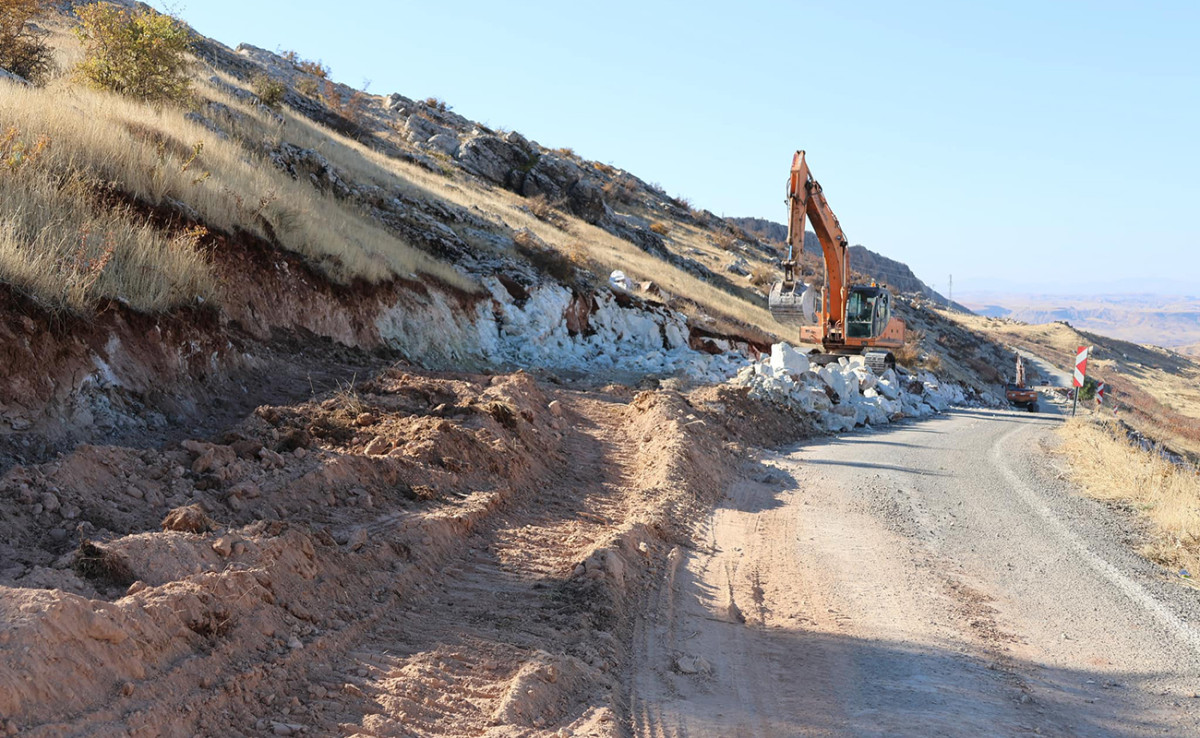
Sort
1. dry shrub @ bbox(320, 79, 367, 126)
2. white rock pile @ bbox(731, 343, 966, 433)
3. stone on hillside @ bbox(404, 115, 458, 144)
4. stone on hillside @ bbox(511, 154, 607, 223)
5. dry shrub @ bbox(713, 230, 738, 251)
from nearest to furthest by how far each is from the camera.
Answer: white rock pile @ bbox(731, 343, 966, 433) < dry shrub @ bbox(320, 79, 367, 126) < stone on hillside @ bbox(511, 154, 607, 223) < stone on hillside @ bbox(404, 115, 458, 144) < dry shrub @ bbox(713, 230, 738, 251)

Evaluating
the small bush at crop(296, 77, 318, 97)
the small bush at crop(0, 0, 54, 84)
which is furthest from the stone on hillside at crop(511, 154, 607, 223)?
the small bush at crop(0, 0, 54, 84)

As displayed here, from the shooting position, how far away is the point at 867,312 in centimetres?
2655

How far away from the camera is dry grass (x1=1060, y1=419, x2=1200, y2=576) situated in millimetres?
8289

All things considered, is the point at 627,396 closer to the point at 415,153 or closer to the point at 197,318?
the point at 197,318

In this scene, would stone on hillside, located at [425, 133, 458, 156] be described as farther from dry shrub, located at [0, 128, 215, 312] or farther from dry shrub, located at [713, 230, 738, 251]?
dry shrub, located at [0, 128, 215, 312]

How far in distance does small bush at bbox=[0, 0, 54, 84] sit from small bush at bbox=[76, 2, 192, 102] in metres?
0.93

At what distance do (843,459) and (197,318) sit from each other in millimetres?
9453

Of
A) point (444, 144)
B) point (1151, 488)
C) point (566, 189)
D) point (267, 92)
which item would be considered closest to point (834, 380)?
point (1151, 488)

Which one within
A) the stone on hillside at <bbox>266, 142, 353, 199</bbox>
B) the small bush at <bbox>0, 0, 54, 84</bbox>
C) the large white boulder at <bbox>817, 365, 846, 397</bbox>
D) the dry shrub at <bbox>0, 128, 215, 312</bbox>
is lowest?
the large white boulder at <bbox>817, 365, 846, 397</bbox>

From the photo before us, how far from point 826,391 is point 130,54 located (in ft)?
51.1

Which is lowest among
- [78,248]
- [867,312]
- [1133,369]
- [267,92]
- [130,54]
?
[1133,369]

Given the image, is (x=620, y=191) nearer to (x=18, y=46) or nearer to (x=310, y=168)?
(x=310, y=168)

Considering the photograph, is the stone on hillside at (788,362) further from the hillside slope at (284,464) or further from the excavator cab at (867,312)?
the excavator cab at (867,312)

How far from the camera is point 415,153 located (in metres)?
40.7
